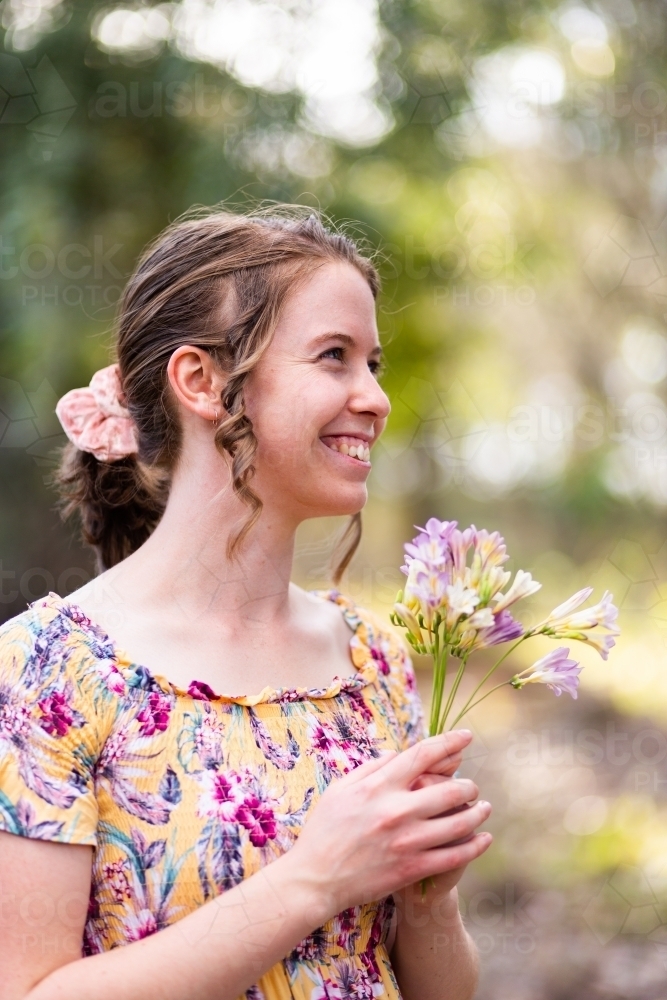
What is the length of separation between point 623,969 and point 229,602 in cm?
287

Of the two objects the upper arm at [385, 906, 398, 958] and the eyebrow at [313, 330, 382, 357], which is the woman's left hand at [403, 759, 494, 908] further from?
the eyebrow at [313, 330, 382, 357]

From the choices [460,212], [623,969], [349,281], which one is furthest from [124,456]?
[460,212]

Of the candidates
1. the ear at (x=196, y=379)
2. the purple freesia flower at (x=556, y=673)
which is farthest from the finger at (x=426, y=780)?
the ear at (x=196, y=379)

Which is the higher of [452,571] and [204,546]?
[204,546]

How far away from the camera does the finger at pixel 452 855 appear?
1.16 m

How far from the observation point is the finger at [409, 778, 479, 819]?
1146 millimetres

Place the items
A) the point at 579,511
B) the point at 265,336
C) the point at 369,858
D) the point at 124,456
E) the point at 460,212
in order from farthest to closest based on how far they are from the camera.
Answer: the point at 579,511, the point at 460,212, the point at 124,456, the point at 265,336, the point at 369,858

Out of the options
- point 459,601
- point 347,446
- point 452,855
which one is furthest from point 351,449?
point 452,855

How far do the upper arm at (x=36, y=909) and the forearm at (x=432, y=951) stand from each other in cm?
48

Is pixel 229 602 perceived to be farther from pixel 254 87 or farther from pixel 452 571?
pixel 254 87

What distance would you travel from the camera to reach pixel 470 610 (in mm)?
1147

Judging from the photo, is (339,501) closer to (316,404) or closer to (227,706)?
(316,404)

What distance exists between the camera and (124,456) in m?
1.64

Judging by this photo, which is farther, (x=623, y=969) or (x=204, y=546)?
(x=623, y=969)
